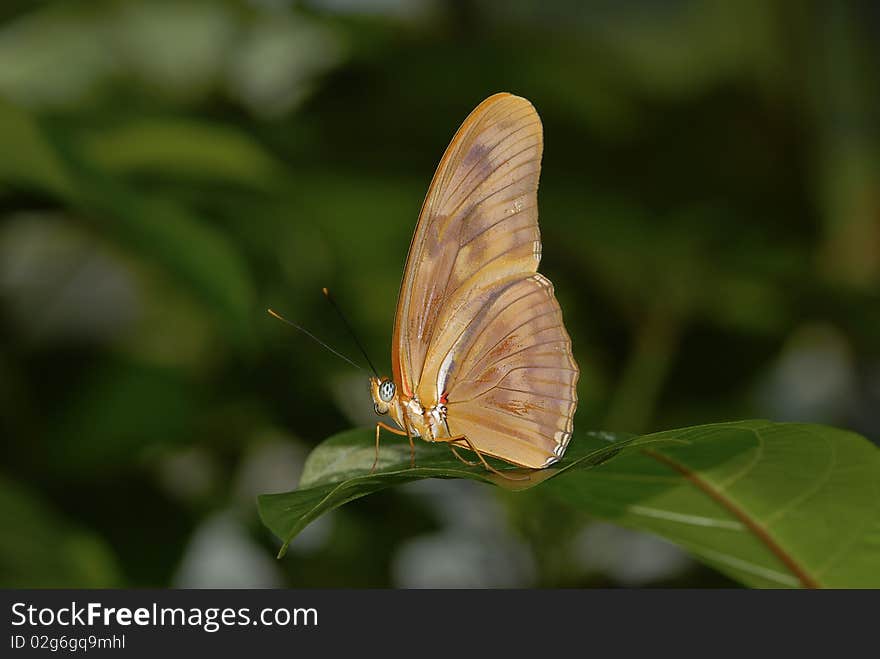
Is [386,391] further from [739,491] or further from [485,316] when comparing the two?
[739,491]

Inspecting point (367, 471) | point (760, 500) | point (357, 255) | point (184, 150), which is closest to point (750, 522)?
point (760, 500)

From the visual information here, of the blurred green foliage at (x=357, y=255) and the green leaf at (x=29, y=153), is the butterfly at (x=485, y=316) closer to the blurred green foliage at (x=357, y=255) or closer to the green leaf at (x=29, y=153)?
the blurred green foliage at (x=357, y=255)

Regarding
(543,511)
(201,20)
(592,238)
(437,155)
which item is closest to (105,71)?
(201,20)

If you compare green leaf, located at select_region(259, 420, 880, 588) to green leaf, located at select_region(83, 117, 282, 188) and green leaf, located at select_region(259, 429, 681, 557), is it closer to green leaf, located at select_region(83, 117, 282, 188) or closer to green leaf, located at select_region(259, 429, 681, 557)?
green leaf, located at select_region(259, 429, 681, 557)

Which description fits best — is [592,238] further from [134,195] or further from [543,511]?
[134,195]

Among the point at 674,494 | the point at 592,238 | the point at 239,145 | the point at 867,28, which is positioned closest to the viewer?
the point at 674,494

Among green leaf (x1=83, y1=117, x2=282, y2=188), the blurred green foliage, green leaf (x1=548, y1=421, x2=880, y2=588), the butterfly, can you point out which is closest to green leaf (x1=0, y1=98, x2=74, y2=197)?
the blurred green foliage
